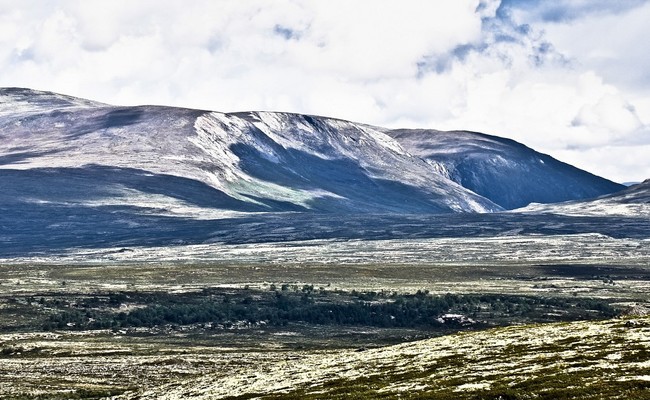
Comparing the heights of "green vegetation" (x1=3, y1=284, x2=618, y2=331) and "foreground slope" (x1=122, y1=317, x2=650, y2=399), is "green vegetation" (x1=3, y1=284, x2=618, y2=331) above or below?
below

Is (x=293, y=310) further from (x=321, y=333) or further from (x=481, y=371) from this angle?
(x=481, y=371)

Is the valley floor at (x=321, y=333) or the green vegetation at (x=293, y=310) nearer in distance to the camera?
the valley floor at (x=321, y=333)

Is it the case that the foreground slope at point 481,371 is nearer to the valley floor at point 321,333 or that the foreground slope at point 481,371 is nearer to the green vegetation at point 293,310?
the valley floor at point 321,333

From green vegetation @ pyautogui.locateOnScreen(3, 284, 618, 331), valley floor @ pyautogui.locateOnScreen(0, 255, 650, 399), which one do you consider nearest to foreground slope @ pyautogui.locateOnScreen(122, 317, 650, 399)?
valley floor @ pyautogui.locateOnScreen(0, 255, 650, 399)

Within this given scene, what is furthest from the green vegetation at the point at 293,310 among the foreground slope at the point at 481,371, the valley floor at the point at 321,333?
the foreground slope at the point at 481,371

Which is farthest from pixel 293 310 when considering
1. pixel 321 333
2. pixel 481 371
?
pixel 481 371

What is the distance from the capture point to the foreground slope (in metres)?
44.9

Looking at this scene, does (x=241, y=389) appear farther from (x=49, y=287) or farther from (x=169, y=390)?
(x=49, y=287)

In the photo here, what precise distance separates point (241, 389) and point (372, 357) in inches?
457

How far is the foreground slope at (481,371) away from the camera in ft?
147

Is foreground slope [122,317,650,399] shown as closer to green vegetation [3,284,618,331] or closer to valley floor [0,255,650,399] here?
valley floor [0,255,650,399]

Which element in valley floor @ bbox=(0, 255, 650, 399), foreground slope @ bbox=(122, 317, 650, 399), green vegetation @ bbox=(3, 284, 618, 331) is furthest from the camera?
green vegetation @ bbox=(3, 284, 618, 331)

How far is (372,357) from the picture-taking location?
214 feet

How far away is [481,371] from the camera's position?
51.6 m
